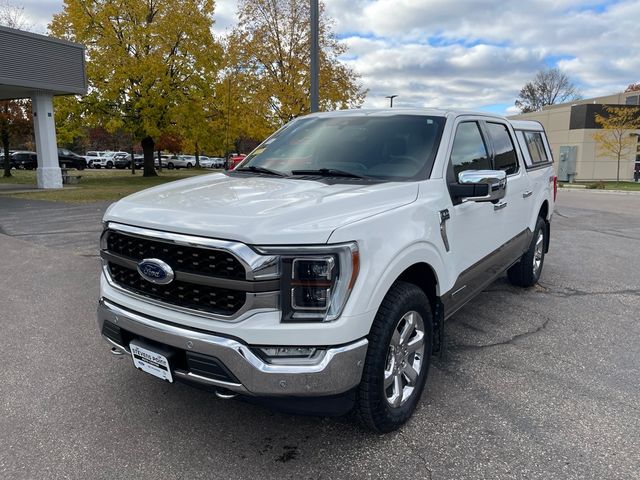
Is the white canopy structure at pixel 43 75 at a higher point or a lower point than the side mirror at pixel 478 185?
higher

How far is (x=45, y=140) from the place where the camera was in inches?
806

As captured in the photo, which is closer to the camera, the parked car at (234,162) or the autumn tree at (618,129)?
the parked car at (234,162)

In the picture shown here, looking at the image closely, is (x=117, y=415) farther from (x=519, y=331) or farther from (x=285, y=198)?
(x=519, y=331)

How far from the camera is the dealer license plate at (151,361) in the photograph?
2.57 metres

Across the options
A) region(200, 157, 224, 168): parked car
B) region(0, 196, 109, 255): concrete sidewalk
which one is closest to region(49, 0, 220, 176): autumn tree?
region(0, 196, 109, 255): concrete sidewalk

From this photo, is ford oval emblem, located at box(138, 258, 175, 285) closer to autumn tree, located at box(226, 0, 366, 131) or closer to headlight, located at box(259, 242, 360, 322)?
headlight, located at box(259, 242, 360, 322)

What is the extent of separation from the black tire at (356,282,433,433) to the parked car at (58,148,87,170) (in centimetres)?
4235

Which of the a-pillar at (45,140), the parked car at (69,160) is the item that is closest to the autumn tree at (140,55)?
the a-pillar at (45,140)

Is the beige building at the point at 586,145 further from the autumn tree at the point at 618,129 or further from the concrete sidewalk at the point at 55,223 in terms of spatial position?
the concrete sidewalk at the point at 55,223

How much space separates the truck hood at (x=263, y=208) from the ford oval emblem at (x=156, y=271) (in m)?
0.19

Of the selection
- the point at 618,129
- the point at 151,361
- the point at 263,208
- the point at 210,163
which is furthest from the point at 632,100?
the point at 151,361

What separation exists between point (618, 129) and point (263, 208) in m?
32.4

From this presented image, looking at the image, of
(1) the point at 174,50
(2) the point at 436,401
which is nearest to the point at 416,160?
(2) the point at 436,401

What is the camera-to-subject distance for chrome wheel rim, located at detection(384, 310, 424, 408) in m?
2.81
